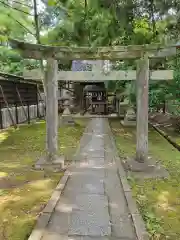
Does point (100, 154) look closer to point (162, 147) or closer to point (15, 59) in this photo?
point (162, 147)

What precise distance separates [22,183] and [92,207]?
1915 millimetres

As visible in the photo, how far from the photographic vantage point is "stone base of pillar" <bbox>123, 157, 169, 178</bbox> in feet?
20.9

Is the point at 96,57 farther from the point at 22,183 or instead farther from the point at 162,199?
the point at 162,199

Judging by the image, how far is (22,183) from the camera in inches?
228

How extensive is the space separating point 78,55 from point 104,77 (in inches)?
91.8

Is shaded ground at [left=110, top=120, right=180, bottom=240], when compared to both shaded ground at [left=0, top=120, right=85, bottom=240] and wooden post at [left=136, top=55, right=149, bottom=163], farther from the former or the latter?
shaded ground at [left=0, top=120, right=85, bottom=240]

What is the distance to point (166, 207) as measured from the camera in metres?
4.64

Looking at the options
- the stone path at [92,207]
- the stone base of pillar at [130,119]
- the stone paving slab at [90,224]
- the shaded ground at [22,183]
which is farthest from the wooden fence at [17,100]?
the stone paving slab at [90,224]

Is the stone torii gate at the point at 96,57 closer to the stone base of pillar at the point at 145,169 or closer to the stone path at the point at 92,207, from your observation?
the stone base of pillar at the point at 145,169

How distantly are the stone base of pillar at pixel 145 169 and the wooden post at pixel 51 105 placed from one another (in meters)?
1.90

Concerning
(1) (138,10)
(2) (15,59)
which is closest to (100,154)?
(1) (138,10)

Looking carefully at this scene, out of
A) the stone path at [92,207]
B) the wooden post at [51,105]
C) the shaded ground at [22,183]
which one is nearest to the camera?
the stone path at [92,207]

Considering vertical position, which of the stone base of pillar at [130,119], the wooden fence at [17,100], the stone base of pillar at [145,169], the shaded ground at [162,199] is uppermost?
the wooden fence at [17,100]

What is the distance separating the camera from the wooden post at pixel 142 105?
267 inches
